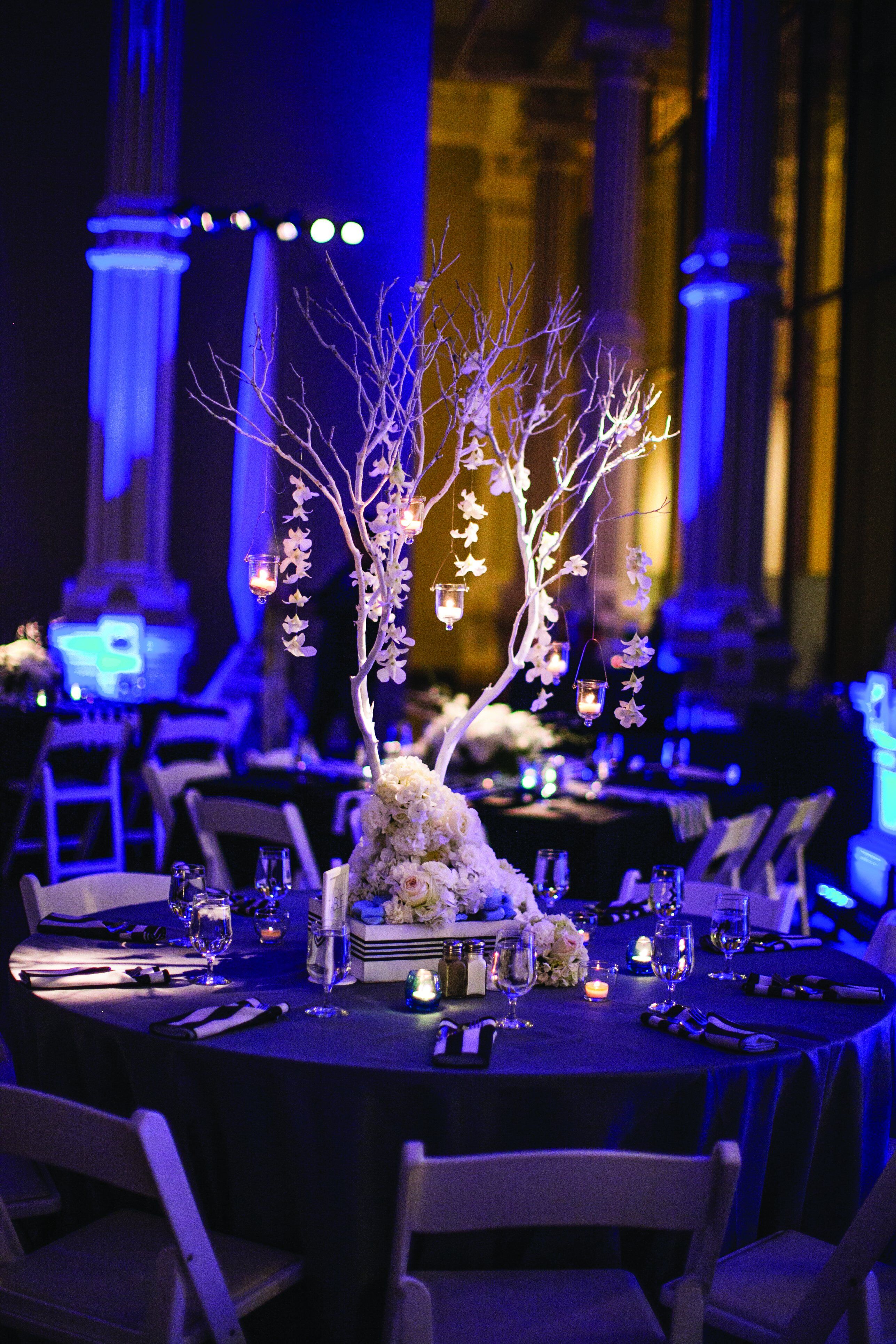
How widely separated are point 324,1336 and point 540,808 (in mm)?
3008

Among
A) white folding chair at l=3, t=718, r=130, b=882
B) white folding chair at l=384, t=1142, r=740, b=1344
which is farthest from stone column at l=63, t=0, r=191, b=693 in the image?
white folding chair at l=384, t=1142, r=740, b=1344

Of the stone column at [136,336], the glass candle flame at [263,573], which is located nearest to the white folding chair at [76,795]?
the stone column at [136,336]

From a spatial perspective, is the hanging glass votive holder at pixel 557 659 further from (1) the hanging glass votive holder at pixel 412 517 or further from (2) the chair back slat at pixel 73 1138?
(2) the chair back slat at pixel 73 1138

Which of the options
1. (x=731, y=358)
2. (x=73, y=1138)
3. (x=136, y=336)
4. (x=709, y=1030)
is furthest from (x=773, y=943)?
(x=731, y=358)

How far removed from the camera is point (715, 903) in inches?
133

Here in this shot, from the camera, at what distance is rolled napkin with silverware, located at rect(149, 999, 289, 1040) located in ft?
6.98

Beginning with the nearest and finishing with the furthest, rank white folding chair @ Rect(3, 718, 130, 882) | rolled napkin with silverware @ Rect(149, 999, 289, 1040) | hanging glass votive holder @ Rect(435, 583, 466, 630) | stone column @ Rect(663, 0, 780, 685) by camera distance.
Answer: rolled napkin with silverware @ Rect(149, 999, 289, 1040) → hanging glass votive holder @ Rect(435, 583, 466, 630) → white folding chair @ Rect(3, 718, 130, 882) → stone column @ Rect(663, 0, 780, 685)

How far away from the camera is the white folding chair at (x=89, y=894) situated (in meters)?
3.04

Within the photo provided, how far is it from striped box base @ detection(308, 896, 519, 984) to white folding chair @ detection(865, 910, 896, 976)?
0.99m

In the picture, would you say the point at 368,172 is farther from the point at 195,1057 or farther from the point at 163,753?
the point at 195,1057

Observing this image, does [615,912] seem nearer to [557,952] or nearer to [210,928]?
[557,952]

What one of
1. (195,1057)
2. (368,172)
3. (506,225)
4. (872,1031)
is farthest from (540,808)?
(506,225)

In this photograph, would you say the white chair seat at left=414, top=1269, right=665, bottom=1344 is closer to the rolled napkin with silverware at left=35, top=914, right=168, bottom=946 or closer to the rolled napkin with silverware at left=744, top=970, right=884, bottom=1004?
the rolled napkin with silverware at left=744, top=970, right=884, bottom=1004

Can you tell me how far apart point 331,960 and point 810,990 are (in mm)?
961
